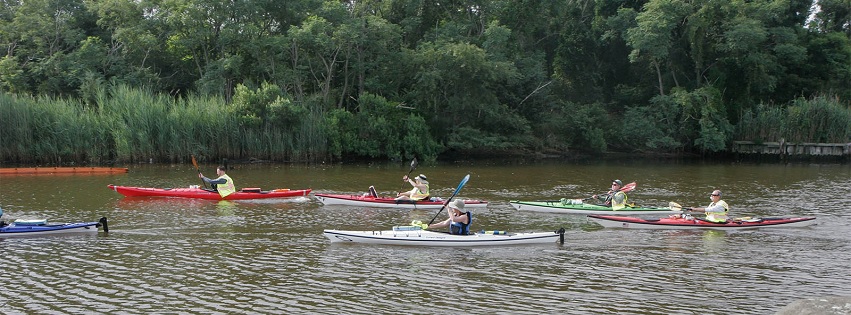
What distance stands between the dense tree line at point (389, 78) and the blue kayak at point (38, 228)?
19227 millimetres

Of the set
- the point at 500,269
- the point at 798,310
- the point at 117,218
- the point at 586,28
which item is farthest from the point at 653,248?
the point at 586,28

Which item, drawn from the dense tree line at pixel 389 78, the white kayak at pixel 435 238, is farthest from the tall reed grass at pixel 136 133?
the white kayak at pixel 435 238

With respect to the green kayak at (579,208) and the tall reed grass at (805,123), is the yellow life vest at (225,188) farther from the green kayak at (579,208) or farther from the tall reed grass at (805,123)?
the tall reed grass at (805,123)

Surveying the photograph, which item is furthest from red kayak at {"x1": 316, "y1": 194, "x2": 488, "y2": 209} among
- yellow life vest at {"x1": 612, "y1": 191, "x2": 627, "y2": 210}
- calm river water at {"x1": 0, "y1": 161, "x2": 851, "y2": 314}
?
yellow life vest at {"x1": 612, "y1": 191, "x2": 627, "y2": 210}

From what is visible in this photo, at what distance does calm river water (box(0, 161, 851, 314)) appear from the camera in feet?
41.5

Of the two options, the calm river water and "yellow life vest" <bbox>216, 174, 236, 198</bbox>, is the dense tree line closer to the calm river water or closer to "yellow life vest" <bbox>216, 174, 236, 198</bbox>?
the calm river water

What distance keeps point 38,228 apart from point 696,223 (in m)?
15.9

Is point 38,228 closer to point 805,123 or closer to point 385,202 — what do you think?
point 385,202

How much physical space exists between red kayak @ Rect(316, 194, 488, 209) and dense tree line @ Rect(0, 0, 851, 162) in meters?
15.9

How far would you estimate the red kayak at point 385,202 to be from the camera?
23.2 meters

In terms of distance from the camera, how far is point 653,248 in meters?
17.3

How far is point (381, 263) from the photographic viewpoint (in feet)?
51.3

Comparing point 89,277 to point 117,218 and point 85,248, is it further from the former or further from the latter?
point 117,218

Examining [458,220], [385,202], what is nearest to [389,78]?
[385,202]
